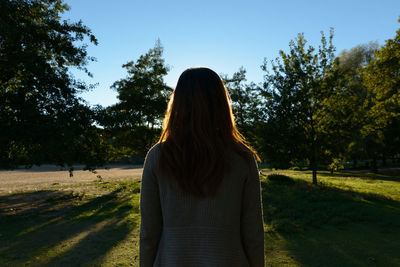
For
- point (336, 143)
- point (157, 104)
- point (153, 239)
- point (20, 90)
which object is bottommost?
point (153, 239)

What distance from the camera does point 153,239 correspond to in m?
1.74

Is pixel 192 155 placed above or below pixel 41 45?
Answer: below

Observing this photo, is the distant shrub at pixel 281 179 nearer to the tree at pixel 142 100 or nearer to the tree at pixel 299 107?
the tree at pixel 299 107

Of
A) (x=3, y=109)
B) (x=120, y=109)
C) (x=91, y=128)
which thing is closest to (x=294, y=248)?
(x=91, y=128)

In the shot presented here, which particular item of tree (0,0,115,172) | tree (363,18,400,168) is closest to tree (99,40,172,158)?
tree (0,0,115,172)

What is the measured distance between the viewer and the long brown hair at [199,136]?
1584mm

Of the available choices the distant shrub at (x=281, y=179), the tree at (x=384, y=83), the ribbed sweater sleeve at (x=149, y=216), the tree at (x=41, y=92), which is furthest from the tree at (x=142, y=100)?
the ribbed sweater sleeve at (x=149, y=216)

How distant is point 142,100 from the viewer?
55.8 ft

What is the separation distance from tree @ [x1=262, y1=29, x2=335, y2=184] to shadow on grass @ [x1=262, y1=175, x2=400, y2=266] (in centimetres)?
306

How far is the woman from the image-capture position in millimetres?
1594

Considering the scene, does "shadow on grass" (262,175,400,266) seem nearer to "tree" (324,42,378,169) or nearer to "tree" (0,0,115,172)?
"tree" (324,42,378,169)

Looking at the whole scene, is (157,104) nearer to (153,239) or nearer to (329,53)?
(329,53)

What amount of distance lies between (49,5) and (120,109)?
7.45 meters

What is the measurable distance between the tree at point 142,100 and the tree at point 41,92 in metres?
5.46
